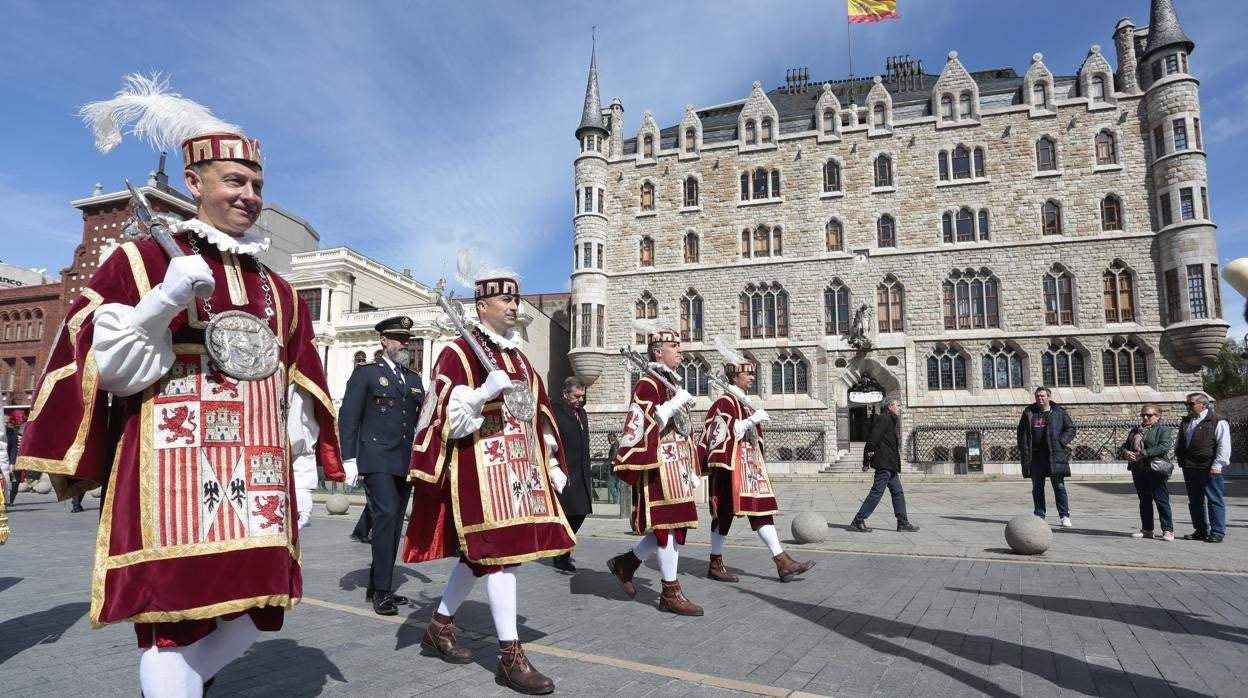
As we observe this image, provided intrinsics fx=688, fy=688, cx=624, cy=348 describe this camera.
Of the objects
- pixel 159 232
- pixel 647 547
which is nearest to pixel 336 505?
pixel 647 547

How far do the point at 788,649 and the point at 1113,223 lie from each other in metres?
34.6

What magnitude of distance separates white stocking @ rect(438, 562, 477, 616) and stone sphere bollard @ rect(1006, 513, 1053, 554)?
7206 mm

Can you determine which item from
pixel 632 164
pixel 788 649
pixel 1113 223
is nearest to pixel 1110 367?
pixel 1113 223

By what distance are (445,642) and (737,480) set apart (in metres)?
3.42

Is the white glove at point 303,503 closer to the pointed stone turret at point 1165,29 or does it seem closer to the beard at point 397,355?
the beard at point 397,355

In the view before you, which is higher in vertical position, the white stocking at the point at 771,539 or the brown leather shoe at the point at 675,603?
the white stocking at the point at 771,539

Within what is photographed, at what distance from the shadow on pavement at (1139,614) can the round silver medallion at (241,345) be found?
5842 millimetres

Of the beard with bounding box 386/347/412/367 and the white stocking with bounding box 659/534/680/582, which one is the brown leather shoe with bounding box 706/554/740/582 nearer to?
the white stocking with bounding box 659/534/680/582

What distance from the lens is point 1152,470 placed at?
9992mm

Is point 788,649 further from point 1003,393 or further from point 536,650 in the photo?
point 1003,393

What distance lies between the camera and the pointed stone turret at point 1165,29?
97.2 ft

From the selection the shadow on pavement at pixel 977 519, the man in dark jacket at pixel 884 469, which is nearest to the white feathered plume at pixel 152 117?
the man in dark jacket at pixel 884 469

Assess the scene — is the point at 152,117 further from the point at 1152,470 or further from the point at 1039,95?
the point at 1039,95

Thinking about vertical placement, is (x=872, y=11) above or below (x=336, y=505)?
above
